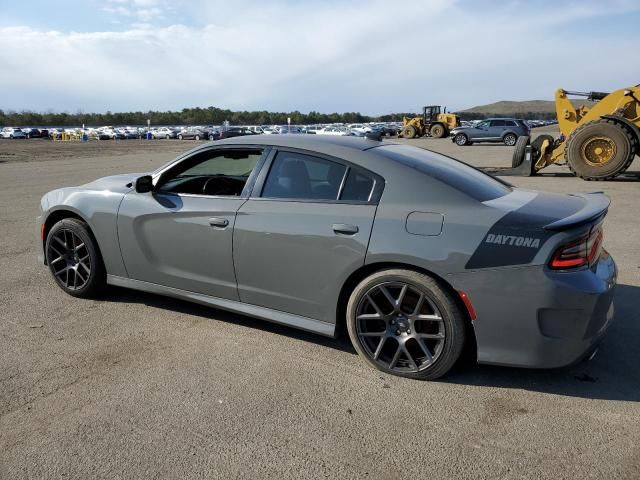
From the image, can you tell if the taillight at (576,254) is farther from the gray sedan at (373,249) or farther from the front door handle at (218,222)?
the front door handle at (218,222)

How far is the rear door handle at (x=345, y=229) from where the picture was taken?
334 cm

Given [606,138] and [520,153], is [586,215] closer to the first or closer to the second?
[606,138]

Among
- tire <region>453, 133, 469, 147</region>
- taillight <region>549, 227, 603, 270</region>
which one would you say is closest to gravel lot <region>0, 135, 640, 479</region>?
taillight <region>549, 227, 603, 270</region>

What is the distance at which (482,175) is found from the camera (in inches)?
161

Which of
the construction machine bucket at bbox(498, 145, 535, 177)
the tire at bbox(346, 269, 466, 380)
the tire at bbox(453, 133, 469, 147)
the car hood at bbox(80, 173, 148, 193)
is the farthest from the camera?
the tire at bbox(453, 133, 469, 147)

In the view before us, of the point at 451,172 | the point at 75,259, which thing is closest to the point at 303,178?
the point at 451,172

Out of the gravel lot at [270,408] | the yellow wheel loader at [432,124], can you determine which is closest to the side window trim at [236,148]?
the gravel lot at [270,408]

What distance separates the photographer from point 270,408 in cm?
300

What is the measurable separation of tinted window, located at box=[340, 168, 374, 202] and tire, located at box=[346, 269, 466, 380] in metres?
0.53

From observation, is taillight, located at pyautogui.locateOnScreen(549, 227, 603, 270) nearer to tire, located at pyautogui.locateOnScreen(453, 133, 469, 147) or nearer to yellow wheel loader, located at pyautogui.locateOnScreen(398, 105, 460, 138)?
tire, located at pyautogui.locateOnScreen(453, 133, 469, 147)

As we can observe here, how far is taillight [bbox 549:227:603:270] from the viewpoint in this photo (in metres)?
2.92

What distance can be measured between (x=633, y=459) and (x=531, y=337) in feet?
2.46

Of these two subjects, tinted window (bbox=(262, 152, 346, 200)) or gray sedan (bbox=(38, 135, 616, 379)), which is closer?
gray sedan (bbox=(38, 135, 616, 379))

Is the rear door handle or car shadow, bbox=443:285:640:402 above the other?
the rear door handle
